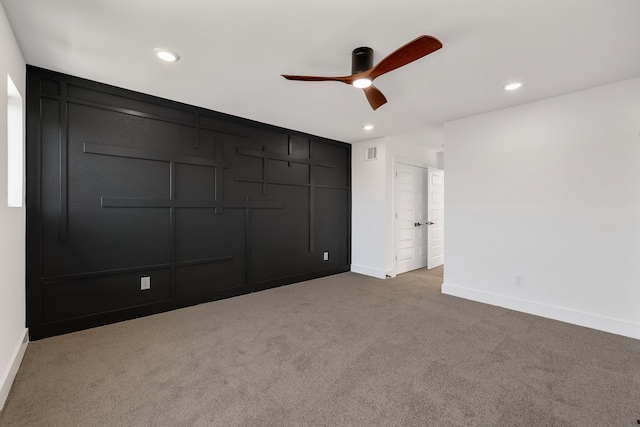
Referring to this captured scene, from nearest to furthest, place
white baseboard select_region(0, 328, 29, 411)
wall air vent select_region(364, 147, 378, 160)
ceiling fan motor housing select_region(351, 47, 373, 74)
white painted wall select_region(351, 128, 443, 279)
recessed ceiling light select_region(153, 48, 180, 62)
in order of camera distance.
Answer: white baseboard select_region(0, 328, 29, 411) < ceiling fan motor housing select_region(351, 47, 373, 74) < recessed ceiling light select_region(153, 48, 180, 62) < white painted wall select_region(351, 128, 443, 279) < wall air vent select_region(364, 147, 378, 160)

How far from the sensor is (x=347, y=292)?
4.09m

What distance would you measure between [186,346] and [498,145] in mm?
4049

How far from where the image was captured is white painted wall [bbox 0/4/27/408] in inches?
70.1

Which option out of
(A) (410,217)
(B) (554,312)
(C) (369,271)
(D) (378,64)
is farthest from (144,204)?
(B) (554,312)

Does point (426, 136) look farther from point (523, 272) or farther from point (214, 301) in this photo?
point (214, 301)

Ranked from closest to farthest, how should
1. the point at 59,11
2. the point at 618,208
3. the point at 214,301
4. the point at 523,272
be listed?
the point at 59,11, the point at 618,208, the point at 523,272, the point at 214,301

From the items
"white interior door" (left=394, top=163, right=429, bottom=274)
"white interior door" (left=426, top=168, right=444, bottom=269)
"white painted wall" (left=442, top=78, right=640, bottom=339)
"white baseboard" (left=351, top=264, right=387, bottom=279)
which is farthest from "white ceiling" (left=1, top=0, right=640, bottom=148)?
"white baseboard" (left=351, top=264, right=387, bottom=279)

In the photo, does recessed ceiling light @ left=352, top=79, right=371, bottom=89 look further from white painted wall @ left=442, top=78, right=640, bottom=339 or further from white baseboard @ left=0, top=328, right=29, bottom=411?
white baseboard @ left=0, top=328, right=29, bottom=411

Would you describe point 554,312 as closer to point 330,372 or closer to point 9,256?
point 330,372

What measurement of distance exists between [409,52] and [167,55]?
188cm

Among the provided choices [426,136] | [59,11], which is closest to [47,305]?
[59,11]

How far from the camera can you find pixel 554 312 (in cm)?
312

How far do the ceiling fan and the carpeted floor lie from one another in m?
2.14

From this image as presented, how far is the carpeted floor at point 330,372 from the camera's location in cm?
167
